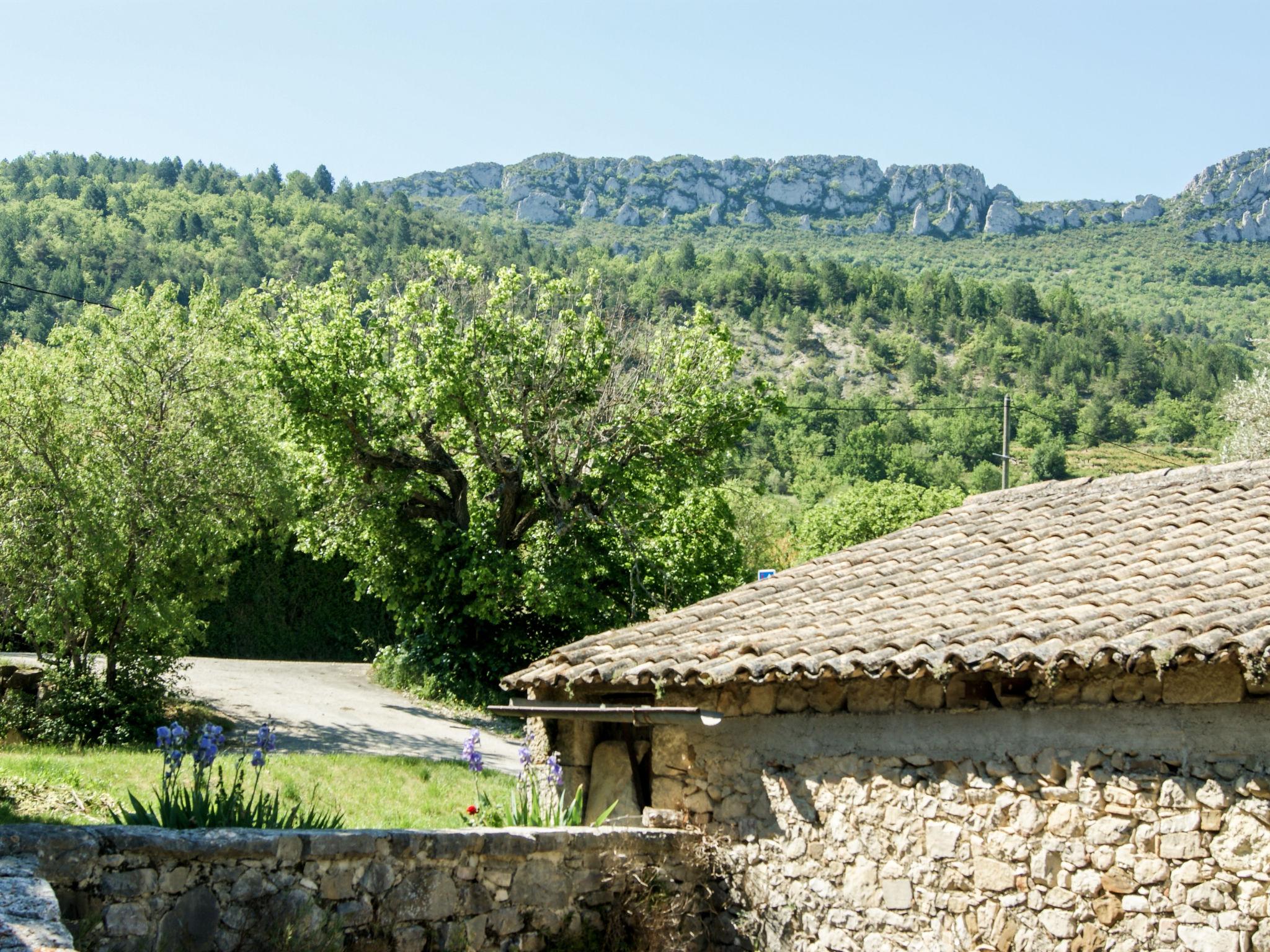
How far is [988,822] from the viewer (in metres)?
7.00

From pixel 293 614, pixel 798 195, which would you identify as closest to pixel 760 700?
pixel 293 614

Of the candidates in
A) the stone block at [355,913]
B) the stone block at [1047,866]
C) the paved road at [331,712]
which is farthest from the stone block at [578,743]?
the paved road at [331,712]

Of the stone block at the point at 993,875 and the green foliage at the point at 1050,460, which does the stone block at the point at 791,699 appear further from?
the green foliage at the point at 1050,460

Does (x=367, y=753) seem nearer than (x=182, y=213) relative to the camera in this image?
Yes

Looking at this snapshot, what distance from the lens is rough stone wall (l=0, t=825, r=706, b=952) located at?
5285 mm

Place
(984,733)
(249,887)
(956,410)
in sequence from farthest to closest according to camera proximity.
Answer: (956,410), (984,733), (249,887)

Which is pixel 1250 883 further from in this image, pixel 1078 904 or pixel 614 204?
pixel 614 204

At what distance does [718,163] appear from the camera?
159m

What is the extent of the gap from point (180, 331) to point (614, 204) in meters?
141

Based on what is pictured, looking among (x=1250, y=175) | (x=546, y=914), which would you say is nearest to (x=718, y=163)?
(x=1250, y=175)

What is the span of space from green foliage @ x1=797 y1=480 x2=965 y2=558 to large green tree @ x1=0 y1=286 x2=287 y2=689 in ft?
68.6

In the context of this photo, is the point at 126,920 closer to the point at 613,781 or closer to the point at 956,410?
the point at 613,781

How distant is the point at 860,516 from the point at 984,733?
2705 cm

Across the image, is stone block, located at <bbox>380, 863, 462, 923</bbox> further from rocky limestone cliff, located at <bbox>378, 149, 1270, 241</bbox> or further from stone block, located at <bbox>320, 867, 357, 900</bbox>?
rocky limestone cliff, located at <bbox>378, 149, 1270, 241</bbox>
